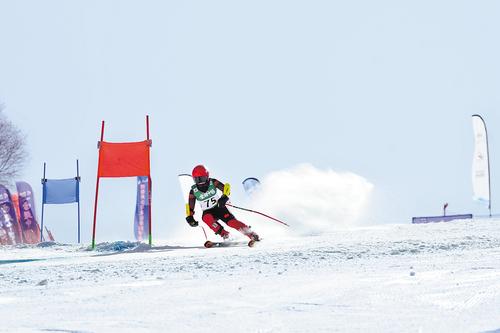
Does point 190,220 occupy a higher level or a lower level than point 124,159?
lower

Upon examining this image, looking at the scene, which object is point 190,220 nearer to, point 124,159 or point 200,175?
point 200,175

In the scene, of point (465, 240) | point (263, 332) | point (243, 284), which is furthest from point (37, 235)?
point (263, 332)

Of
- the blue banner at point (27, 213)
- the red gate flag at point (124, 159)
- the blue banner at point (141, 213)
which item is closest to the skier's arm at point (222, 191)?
the red gate flag at point (124, 159)

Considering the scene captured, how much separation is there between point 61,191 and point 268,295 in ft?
87.9

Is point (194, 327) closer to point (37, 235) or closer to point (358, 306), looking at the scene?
point (358, 306)

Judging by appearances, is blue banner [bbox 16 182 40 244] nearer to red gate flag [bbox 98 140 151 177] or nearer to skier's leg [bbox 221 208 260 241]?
red gate flag [bbox 98 140 151 177]

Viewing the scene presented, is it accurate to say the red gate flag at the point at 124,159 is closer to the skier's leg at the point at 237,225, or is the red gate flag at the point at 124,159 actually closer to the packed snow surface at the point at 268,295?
the skier's leg at the point at 237,225

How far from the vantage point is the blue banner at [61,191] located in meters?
30.4

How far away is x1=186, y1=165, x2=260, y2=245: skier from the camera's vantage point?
13.2 meters

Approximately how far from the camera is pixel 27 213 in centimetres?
3225

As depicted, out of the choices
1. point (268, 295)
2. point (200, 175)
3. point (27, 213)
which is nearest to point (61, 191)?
point (27, 213)

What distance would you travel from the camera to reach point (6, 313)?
4.69 meters

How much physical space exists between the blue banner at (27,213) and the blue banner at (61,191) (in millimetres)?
1795

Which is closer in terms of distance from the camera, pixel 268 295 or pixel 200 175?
pixel 268 295
